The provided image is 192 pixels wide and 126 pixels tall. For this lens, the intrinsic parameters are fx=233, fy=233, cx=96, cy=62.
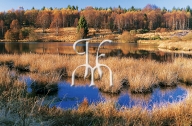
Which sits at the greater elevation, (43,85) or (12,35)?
(12,35)

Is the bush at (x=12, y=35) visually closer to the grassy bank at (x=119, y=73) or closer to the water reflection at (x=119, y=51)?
the water reflection at (x=119, y=51)

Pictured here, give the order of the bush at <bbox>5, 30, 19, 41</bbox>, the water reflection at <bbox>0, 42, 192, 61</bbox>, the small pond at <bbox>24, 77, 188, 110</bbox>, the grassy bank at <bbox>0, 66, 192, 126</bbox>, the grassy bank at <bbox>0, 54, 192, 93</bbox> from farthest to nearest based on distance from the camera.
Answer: the bush at <bbox>5, 30, 19, 41</bbox> → the water reflection at <bbox>0, 42, 192, 61</bbox> → the grassy bank at <bbox>0, 54, 192, 93</bbox> → the small pond at <bbox>24, 77, 188, 110</bbox> → the grassy bank at <bbox>0, 66, 192, 126</bbox>

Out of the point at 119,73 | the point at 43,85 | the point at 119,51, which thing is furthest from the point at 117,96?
the point at 119,51

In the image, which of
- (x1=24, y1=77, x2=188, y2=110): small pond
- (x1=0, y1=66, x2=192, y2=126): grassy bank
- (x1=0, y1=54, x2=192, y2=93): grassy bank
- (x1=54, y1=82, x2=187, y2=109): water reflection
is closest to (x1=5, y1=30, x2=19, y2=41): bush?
(x1=0, y1=54, x2=192, y2=93): grassy bank

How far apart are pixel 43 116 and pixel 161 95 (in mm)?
6054

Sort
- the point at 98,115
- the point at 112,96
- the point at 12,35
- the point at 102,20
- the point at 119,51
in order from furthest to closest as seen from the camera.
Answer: the point at 102,20 → the point at 12,35 → the point at 119,51 → the point at 112,96 → the point at 98,115

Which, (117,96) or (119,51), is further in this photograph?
(119,51)

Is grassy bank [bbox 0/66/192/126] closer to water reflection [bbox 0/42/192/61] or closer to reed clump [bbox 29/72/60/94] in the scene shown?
reed clump [bbox 29/72/60/94]

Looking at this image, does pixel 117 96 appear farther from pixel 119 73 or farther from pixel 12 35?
pixel 12 35

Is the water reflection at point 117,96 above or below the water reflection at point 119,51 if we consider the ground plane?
below

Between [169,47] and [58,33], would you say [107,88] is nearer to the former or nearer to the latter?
[169,47]

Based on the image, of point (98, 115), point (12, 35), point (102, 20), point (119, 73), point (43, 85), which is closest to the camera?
point (98, 115)

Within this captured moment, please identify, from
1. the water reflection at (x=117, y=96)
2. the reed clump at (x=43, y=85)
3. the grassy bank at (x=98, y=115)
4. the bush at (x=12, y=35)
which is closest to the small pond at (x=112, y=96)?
the water reflection at (x=117, y=96)

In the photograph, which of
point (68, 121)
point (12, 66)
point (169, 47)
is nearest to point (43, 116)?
point (68, 121)
